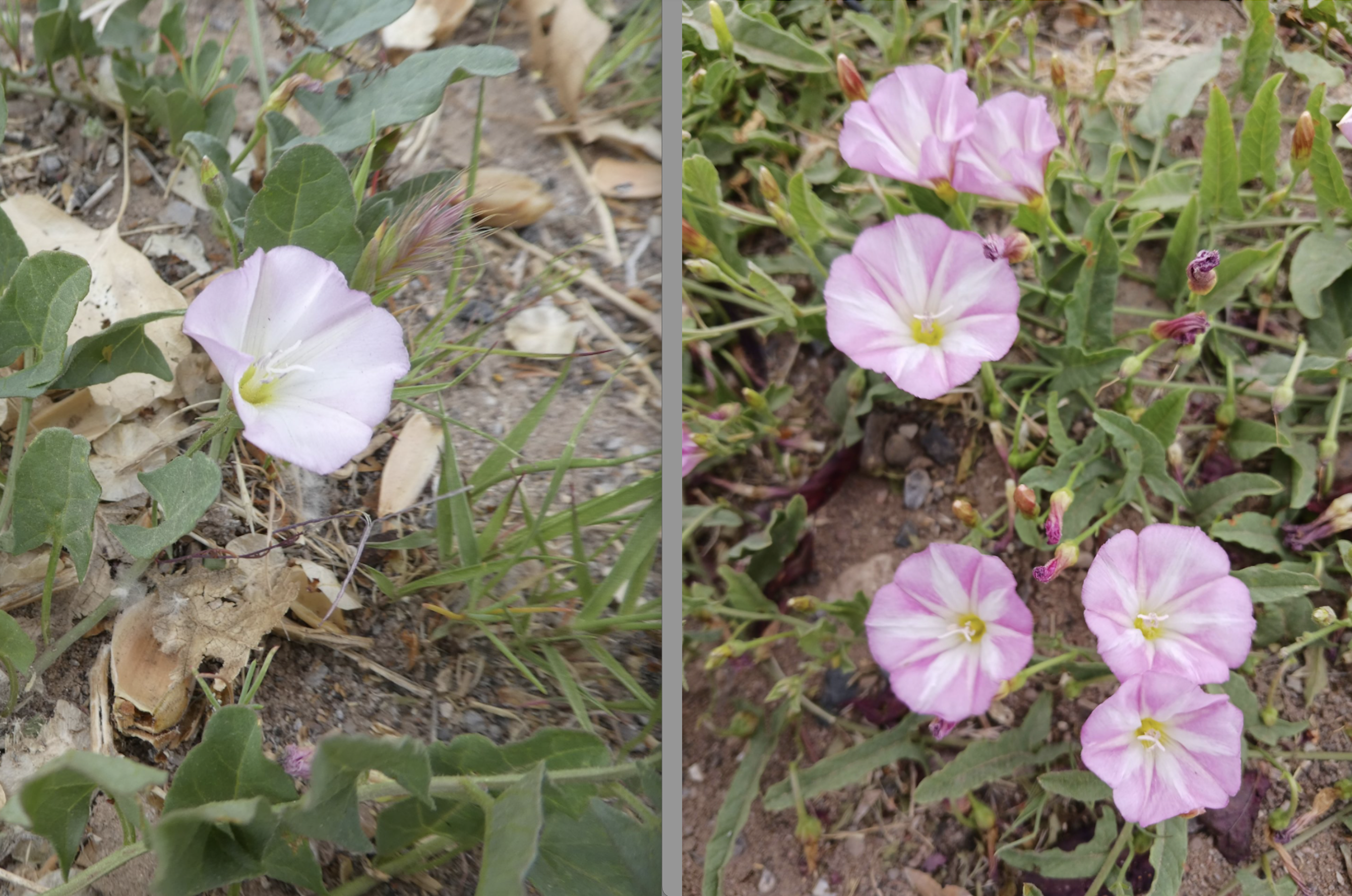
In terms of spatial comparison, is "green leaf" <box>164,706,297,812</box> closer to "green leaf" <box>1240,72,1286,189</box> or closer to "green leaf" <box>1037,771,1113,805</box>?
"green leaf" <box>1037,771,1113,805</box>

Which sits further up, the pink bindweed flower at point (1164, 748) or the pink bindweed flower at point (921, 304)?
the pink bindweed flower at point (921, 304)

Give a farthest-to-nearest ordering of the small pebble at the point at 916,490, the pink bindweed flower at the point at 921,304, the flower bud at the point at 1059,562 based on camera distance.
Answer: the small pebble at the point at 916,490 → the pink bindweed flower at the point at 921,304 → the flower bud at the point at 1059,562

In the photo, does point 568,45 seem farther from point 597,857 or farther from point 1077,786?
point 1077,786

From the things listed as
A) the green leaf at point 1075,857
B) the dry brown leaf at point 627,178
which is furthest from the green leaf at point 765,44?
the green leaf at point 1075,857

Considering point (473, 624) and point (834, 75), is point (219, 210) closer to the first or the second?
point (473, 624)

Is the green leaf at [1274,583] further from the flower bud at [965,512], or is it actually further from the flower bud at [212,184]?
the flower bud at [212,184]

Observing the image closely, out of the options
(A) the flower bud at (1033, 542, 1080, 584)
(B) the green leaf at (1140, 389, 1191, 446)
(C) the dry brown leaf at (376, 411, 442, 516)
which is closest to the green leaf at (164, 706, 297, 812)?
(C) the dry brown leaf at (376, 411, 442, 516)
